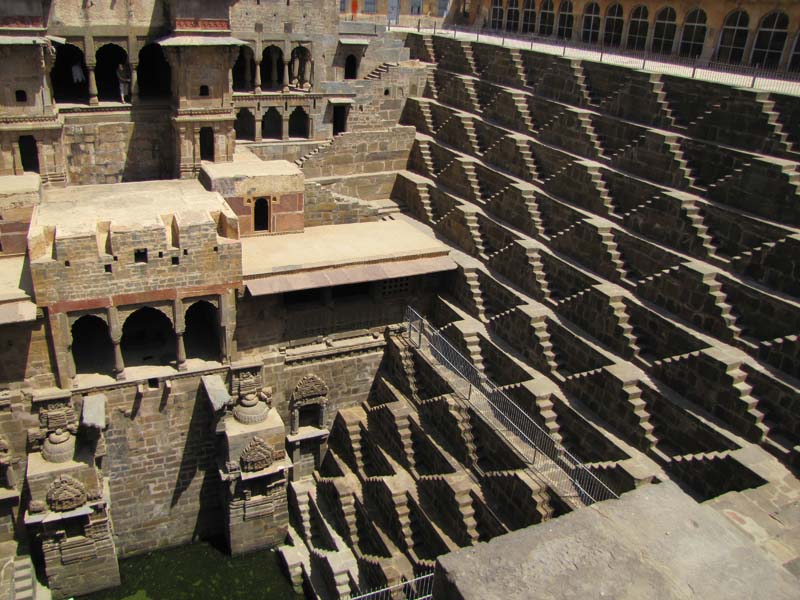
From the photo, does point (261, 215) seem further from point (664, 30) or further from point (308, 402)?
point (664, 30)

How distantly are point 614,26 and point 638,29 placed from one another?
167 centimetres

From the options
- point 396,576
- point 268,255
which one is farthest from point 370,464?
point 268,255

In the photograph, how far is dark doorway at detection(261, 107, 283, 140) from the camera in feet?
104

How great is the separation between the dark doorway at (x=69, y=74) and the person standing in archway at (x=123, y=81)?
2030mm

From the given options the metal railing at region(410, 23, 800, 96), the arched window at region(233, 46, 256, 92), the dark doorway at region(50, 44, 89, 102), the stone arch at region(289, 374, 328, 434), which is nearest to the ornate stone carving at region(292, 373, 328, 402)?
the stone arch at region(289, 374, 328, 434)

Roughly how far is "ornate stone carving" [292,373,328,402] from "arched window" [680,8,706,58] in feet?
65.2

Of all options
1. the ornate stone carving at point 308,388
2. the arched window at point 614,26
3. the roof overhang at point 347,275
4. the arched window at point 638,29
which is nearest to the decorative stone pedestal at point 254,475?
the ornate stone carving at point 308,388

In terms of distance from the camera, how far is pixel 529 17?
37.9 metres

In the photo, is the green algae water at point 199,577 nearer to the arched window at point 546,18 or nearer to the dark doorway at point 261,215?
the dark doorway at point 261,215

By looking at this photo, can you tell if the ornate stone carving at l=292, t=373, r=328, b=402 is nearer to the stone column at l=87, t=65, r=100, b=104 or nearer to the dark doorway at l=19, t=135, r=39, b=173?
the dark doorway at l=19, t=135, r=39, b=173

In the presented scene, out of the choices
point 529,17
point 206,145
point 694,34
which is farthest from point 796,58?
point 206,145

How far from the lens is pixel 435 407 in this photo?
66.0ft

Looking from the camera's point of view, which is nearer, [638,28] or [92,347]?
[92,347]

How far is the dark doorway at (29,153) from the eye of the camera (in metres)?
24.0
